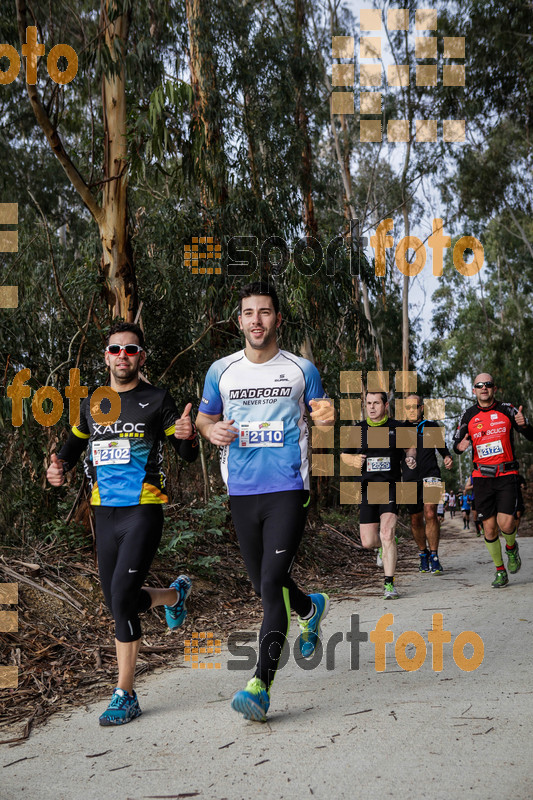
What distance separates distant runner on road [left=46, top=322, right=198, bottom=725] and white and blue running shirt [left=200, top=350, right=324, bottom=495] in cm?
26

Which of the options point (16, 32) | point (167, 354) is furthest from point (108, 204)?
point (16, 32)

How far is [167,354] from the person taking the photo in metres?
9.45

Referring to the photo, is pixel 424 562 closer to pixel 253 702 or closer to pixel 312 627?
pixel 312 627

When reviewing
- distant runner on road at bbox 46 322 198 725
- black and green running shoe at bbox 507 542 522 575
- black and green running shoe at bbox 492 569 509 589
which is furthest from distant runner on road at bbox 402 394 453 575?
distant runner on road at bbox 46 322 198 725

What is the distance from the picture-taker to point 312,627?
200 inches

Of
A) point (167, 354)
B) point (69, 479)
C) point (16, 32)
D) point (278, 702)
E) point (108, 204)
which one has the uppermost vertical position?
point (16, 32)

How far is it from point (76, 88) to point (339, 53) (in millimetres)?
11367

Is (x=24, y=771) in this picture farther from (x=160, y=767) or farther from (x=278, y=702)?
(x=278, y=702)

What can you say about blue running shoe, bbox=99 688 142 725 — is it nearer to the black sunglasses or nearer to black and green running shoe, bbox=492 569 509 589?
the black sunglasses

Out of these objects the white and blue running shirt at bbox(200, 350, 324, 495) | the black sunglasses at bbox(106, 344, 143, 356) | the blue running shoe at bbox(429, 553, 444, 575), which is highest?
the black sunglasses at bbox(106, 344, 143, 356)

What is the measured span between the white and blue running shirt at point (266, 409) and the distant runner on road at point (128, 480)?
26cm

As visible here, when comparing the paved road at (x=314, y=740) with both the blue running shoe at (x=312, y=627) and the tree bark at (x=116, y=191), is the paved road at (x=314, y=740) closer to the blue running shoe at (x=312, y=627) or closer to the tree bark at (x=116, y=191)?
the blue running shoe at (x=312, y=627)

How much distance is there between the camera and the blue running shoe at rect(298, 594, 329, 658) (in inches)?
199

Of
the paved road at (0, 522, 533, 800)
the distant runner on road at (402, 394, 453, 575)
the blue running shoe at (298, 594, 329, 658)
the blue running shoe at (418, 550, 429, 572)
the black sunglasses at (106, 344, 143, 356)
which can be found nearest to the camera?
the paved road at (0, 522, 533, 800)
